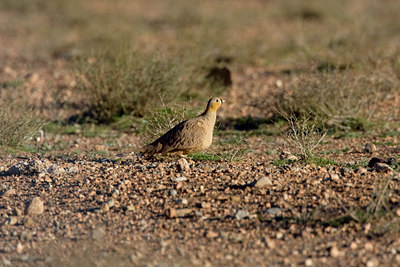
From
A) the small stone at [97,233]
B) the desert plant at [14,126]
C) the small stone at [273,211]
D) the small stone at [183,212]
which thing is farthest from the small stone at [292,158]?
the desert plant at [14,126]

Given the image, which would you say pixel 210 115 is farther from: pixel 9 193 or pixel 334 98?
pixel 334 98

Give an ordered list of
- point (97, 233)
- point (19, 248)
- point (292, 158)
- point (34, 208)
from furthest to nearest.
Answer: point (292, 158) < point (34, 208) < point (97, 233) < point (19, 248)

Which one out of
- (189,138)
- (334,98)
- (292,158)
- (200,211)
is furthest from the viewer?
(334,98)

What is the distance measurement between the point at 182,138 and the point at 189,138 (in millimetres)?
76

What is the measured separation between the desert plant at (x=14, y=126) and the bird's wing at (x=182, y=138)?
7.07ft

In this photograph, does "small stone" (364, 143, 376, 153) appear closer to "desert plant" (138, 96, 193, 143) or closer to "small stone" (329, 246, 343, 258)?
"desert plant" (138, 96, 193, 143)

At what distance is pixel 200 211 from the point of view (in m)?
4.90

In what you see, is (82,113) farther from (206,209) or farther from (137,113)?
(206,209)

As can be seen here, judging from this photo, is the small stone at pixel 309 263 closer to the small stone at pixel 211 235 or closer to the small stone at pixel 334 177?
the small stone at pixel 211 235

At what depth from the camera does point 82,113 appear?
9672 mm

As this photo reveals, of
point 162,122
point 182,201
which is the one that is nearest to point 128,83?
point 162,122

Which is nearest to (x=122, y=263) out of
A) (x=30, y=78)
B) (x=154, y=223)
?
(x=154, y=223)

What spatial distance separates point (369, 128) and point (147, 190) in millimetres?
4494

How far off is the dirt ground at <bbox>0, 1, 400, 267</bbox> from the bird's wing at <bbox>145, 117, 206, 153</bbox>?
16 centimetres
